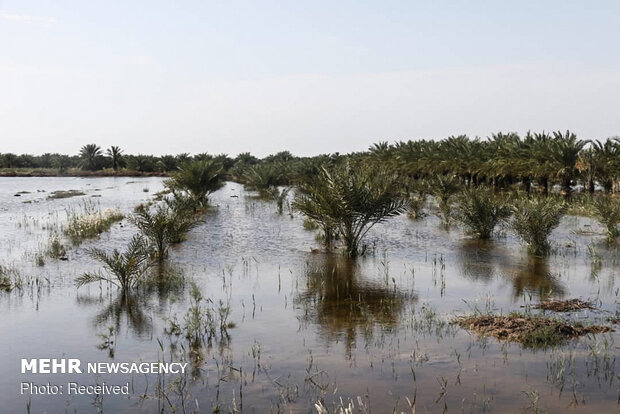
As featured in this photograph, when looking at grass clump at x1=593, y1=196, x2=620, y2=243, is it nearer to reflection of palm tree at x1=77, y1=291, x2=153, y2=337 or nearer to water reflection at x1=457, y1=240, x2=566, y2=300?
water reflection at x1=457, y1=240, x2=566, y2=300

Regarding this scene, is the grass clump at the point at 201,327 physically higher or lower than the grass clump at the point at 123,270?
lower

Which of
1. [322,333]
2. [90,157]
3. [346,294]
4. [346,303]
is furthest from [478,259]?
[90,157]

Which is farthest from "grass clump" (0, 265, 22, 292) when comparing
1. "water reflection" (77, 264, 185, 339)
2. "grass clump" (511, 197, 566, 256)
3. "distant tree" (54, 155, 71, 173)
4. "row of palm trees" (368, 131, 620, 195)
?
"distant tree" (54, 155, 71, 173)

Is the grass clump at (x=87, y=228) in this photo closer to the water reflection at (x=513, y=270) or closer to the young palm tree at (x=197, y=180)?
the young palm tree at (x=197, y=180)

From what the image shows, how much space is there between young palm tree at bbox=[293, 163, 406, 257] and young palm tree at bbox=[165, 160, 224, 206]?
1511cm

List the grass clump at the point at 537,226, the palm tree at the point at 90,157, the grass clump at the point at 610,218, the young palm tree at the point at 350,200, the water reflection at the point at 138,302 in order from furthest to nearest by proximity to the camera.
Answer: the palm tree at the point at 90,157, the grass clump at the point at 610,218, the grass clump at the point at 537,226, the young palm tree at the point at 350,200, the water reflection at the point at 138,302

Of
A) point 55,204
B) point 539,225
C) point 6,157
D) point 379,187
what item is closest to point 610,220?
point 539,225

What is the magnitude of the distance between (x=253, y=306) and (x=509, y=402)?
211 inches

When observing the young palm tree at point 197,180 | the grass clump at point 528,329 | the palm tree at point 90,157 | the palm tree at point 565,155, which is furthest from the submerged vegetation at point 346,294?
the palm tree at point 90,157

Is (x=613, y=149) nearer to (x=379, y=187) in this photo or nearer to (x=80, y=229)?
(x=379, y=187)

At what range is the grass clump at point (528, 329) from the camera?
342 inches

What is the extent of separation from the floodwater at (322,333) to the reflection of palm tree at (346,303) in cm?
4

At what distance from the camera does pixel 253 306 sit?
11047 mm

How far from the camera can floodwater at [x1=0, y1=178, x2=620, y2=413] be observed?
687 centimetres
